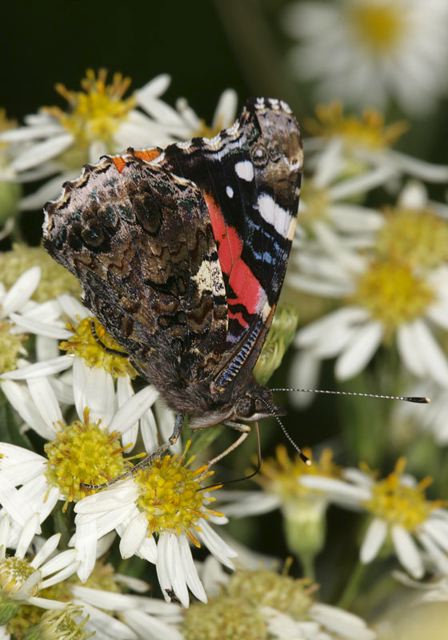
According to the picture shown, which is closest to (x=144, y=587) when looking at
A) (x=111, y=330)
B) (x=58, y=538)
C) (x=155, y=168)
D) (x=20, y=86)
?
(x=58, y=538)

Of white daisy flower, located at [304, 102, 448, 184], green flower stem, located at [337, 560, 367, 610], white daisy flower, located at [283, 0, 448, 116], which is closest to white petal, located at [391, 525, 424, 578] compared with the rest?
green flower stem, located at [337, 560, 367, 610]

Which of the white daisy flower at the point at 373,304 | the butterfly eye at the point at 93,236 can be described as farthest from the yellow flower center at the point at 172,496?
the white daisy flower at the point at 373,304

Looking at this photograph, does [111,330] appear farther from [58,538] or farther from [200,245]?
[58,538]

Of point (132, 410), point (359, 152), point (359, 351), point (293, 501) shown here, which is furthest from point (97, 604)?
point (359, 152)

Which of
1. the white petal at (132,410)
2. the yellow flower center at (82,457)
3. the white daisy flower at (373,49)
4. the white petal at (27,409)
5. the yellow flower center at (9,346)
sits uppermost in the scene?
the white daisy flower at (373,49)

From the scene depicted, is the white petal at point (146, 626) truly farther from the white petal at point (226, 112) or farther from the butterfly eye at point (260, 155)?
the white petal at point (226, 112)

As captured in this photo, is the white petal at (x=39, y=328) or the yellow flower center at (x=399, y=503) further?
the yellow flower center at (x=399, y=503)
